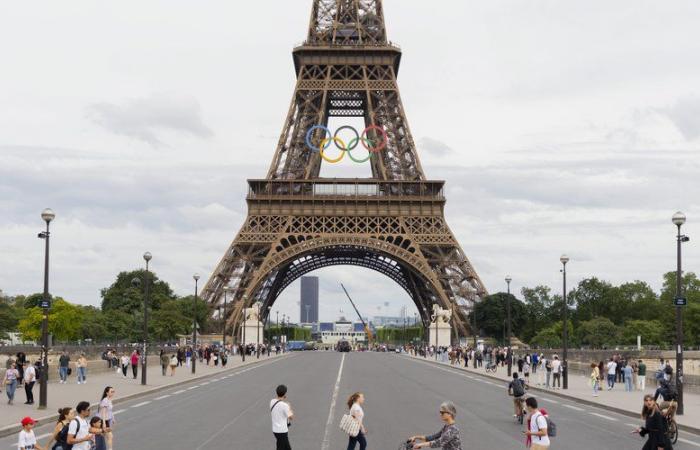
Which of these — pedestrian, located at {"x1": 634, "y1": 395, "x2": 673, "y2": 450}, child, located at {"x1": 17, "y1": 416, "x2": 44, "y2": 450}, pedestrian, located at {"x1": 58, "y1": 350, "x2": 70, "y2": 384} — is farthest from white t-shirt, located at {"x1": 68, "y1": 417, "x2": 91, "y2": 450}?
pedestrian, located at {"x1": 58, "y1": 350, "x2": 70, "y2": 384}

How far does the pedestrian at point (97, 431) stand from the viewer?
1443cm

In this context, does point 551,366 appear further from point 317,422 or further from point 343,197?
point 343,197

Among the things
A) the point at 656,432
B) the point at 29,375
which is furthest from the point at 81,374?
the point at 656,432

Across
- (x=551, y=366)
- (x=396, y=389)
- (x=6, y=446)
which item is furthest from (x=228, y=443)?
(x=551, y=366)

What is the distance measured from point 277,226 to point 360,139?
1345 centimetres

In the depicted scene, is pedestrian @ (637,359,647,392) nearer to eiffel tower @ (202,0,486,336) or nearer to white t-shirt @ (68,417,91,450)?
white t-shirt @ (68,417,91,450)

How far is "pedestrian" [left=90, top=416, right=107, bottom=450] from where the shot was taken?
1443 centimetres

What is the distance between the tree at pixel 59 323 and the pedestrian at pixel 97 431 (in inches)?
3997

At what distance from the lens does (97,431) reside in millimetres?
14398

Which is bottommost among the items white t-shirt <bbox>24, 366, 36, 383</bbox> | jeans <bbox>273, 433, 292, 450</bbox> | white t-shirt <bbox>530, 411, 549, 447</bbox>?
white t-shirt <bbox>24, 366, 36, 383</bbox>

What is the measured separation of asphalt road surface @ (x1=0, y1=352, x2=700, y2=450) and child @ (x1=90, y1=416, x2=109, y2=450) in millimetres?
3253

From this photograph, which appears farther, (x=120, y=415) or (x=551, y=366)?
(x=551, y=366)

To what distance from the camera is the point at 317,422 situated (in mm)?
24250

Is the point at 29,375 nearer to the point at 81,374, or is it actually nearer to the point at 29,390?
the point at 29,390
